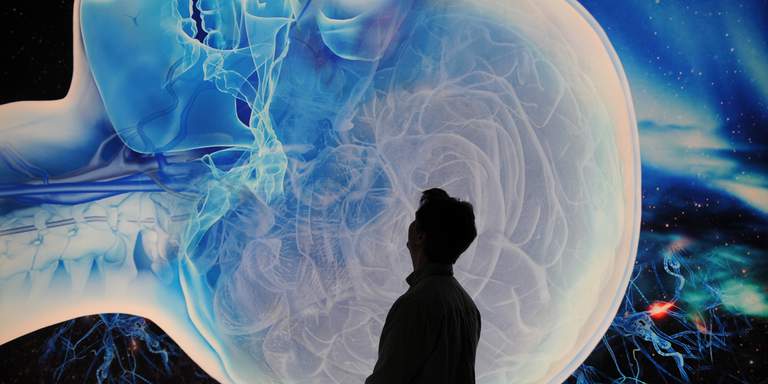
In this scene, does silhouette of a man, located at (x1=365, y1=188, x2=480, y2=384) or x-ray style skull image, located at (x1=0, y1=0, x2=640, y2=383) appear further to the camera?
x-ray style skull image, located at (x1=0, y1=0, x2=640, y2=383)

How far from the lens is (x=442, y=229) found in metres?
1.45

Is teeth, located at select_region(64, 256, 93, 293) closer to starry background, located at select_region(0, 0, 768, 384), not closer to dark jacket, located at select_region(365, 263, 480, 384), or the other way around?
starry background, located at select_region(0, 0, 768, 384)

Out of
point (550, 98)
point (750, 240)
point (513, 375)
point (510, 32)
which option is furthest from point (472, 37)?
point (750, 240)

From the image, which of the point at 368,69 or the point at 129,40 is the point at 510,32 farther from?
the point at 129,40

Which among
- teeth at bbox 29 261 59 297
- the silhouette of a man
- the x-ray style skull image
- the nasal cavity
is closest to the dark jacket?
the silhouette of a man

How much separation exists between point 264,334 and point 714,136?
1.84 metres

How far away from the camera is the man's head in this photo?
4.75 feet

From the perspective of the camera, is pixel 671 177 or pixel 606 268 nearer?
pixel 606 268

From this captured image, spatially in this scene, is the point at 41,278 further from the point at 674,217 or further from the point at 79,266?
the point at 674,217

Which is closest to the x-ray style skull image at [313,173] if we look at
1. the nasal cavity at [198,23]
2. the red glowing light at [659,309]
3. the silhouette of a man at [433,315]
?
the nasal cavity at [198,23]

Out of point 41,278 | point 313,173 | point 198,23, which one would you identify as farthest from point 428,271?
point 41,278

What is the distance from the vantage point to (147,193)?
8.08 feet

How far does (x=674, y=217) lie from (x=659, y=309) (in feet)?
1.18

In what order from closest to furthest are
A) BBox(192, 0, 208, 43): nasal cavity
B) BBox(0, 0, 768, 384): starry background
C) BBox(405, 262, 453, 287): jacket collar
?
BBox(405, 262, 453, 287): jacket collar → BBox(192, 0, 208, 43): nasal cavity → BBox(0, 0, 768, 384): starry background
